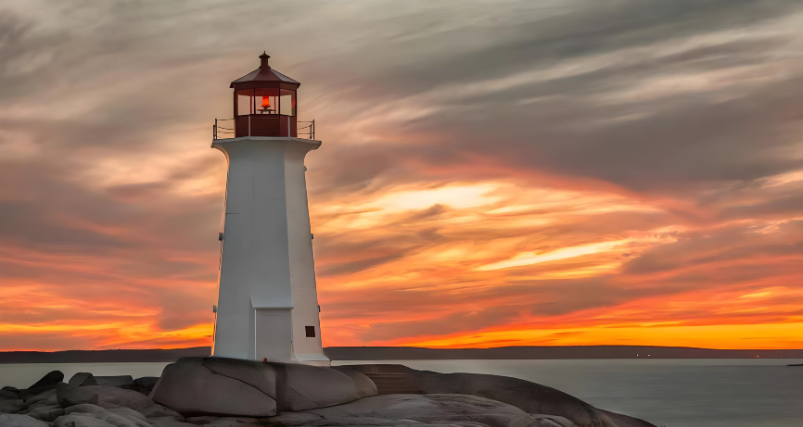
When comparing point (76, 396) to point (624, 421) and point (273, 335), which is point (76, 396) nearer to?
point (273, 335)

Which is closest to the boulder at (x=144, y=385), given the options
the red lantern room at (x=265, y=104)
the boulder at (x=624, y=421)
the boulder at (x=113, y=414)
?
the boulder at (x=113, y=414)

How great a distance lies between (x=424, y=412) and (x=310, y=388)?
9.43 feet

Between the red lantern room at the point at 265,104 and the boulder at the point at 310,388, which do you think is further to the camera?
the red lantern room at the point at 265,104

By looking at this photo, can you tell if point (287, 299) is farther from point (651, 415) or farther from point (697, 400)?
point (697, 400)

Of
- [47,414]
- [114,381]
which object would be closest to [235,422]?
[47,414]

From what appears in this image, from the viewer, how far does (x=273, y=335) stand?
2109cm

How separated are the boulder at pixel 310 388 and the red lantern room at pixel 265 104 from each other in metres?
6.15

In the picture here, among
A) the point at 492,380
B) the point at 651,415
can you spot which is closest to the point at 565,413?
the point at 492,380

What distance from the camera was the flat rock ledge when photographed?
17.8 m

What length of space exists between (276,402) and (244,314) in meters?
2.93

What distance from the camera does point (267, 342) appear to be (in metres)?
21.0

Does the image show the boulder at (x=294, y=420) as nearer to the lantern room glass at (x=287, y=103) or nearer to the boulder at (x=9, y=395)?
the boulder at (x=9, y=395)

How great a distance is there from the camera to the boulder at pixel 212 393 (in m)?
18.8

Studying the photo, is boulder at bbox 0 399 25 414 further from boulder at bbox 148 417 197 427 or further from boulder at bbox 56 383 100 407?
boulder at bbox 148 417 197 427
